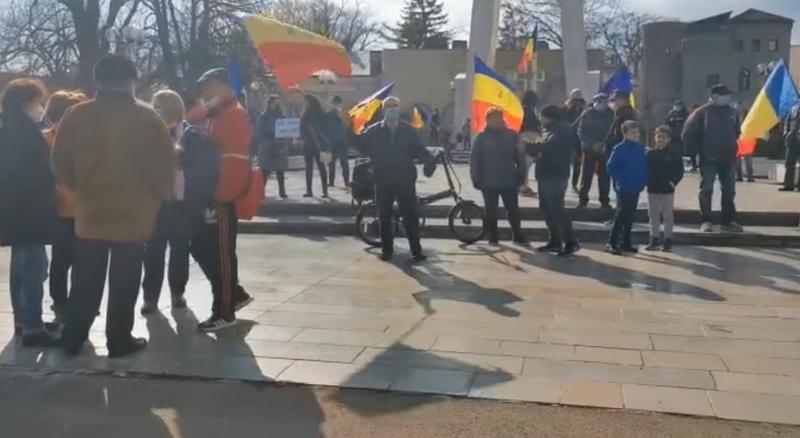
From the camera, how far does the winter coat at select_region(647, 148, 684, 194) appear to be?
10.3m

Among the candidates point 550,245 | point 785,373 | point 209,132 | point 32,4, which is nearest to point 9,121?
point 209,132

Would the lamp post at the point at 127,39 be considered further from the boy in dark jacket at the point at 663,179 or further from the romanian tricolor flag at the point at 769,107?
the boy in dark jacket at the point at 663,179

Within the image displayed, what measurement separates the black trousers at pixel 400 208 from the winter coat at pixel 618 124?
3252 mm

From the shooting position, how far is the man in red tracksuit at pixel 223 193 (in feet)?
21.5

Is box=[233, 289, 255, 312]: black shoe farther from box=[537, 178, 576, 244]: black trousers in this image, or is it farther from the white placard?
the white placard

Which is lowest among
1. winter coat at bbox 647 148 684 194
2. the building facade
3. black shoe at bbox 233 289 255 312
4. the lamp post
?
black shoe at bbox 233 289 255 312

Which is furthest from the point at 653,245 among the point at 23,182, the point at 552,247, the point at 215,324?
the point at 23,182

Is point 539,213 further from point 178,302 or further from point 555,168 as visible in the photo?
point 178,302

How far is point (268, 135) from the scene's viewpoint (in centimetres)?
1498

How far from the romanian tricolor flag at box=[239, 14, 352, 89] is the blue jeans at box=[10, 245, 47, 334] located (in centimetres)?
599

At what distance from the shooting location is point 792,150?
15227mm

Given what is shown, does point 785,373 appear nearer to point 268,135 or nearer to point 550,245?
point 550,245

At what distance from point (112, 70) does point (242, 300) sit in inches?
105

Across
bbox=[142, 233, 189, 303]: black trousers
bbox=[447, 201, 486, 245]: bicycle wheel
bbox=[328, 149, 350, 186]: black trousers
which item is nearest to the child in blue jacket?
bbox=[447, 201, 486, 245]: bicycle wheel
